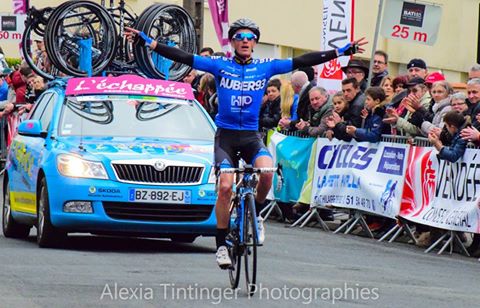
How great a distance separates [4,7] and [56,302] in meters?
35.6

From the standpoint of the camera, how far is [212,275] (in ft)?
43.0

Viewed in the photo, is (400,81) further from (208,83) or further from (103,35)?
(208,83)

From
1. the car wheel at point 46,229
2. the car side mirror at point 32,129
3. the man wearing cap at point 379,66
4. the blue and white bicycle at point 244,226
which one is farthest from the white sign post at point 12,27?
the blue and white bicycle at point 244,226

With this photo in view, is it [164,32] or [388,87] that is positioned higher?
[164,32]

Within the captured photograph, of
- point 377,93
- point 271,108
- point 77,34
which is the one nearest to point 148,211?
point 77,34

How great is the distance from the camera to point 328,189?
2020cm

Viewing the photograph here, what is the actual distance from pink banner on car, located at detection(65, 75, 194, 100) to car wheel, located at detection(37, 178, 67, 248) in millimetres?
1424

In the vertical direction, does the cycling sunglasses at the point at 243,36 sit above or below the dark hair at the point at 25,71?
above

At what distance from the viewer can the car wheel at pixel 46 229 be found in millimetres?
15195

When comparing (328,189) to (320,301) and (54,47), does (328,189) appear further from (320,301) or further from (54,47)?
(320,301)

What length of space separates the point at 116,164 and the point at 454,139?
421 centimetres

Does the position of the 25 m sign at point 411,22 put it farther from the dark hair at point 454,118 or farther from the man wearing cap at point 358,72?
the dark hair at point 454,118

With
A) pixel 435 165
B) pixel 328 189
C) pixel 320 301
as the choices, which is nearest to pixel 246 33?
pixel 320 301

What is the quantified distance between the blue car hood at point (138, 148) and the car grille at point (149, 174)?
5.2 inches
